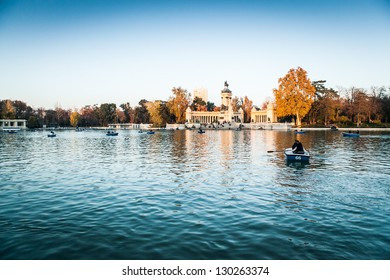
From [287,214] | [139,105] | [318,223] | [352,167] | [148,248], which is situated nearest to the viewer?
[148,248]

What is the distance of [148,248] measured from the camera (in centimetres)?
781

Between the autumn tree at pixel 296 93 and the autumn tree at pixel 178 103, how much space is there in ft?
136

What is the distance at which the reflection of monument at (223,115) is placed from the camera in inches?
4432

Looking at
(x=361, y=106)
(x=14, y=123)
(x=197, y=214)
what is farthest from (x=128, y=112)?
(x=197, y=214)

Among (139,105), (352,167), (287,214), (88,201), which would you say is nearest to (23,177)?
(88,201)

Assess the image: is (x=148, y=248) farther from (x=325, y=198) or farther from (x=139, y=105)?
(x=139, y=105)

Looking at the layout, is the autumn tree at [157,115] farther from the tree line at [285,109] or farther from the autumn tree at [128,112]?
the autumn tree at [128,112]

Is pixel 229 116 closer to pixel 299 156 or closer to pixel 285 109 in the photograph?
pixel 285 109

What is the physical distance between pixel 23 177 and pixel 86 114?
14764 centimetres

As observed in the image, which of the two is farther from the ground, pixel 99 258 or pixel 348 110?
pixel 348 110

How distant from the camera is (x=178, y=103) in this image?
11762 centimetres

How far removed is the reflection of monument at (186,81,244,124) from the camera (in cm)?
11256

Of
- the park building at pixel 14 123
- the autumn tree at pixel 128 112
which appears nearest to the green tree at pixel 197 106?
the autumn tree at pixel 128 112

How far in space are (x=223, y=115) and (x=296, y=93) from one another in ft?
105
